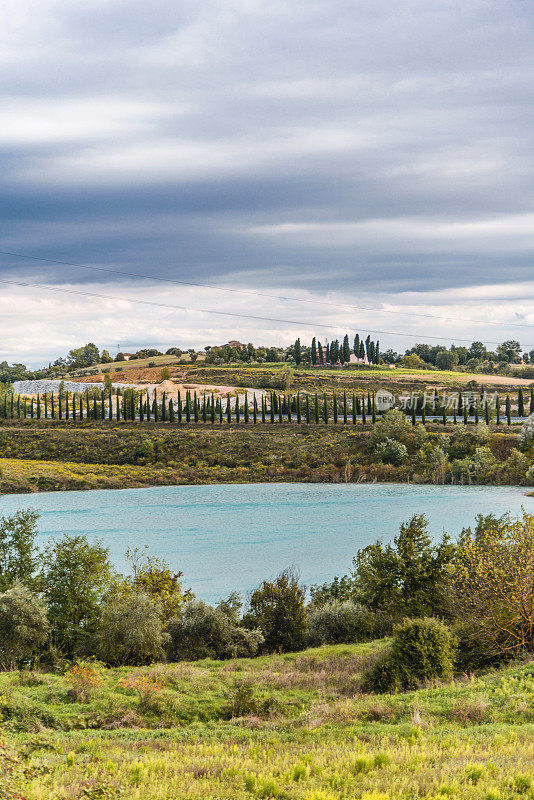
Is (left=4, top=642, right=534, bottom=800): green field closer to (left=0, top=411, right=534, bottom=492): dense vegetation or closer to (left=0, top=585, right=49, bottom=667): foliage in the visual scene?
(left=0, top=585, right=49, bottom=667): foliage

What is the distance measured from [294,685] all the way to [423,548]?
9.73 metres

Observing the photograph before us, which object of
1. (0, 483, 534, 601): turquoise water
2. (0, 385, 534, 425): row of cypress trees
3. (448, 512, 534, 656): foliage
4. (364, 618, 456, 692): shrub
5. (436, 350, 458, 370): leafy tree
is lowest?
(0, 483, 534, 601): turquoise water

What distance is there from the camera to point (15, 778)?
7125mm

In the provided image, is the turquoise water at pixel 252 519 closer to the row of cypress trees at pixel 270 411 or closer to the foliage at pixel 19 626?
the foliage at pixel 19 626

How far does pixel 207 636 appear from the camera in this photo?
26.0 m

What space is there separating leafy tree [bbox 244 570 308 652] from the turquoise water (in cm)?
585

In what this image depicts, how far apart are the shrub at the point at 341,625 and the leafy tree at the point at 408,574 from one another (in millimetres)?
990

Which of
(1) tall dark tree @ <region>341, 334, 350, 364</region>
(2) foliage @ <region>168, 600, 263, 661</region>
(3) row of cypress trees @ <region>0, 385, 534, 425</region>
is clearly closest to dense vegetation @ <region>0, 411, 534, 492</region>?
(3) row of cypress trees @ <region>0, 385, 534, 425</region>

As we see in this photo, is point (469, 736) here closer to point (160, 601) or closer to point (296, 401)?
point (160, 601)

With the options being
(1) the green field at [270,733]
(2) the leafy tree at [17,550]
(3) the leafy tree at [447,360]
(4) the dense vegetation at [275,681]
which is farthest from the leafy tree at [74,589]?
(3) the leafy tree at [447,360]

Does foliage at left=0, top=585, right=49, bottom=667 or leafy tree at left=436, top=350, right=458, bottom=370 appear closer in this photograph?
foliage at left=0, top=585, right=49, bottom=667

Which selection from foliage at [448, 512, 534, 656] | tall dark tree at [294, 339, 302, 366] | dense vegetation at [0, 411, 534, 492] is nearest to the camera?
foliage at [448, 512, 534, 656]

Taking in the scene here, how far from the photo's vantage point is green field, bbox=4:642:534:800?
368 inches

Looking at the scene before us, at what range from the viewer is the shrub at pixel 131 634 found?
79.8 feet
